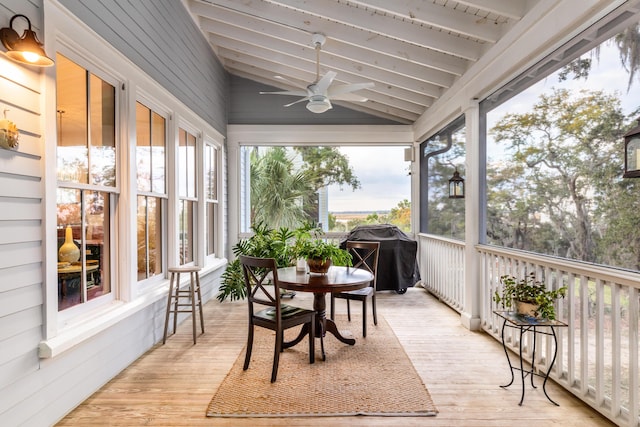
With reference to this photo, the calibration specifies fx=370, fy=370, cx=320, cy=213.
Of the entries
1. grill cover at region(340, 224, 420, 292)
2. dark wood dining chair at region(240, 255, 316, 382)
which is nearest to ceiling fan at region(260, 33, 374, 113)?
dark wood dining chair at region(240, 255, 316, 382)

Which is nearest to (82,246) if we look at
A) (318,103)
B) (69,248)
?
(69,248)

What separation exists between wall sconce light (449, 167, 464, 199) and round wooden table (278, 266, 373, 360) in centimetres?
180

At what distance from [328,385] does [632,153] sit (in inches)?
89.7

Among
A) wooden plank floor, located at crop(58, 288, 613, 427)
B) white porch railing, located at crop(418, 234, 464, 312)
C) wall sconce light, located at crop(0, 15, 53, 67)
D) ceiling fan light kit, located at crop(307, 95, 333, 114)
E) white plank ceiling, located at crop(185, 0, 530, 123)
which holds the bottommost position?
wooden plank floor, located at crop(58, 288, 613, 427)

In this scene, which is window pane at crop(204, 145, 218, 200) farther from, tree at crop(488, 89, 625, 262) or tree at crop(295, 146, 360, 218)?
tree at crop(488, 89, 625, 262)

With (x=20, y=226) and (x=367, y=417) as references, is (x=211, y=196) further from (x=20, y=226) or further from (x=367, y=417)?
(x=367, y=417)

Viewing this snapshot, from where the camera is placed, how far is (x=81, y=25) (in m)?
2.31

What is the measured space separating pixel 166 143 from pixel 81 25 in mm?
Result: 1601

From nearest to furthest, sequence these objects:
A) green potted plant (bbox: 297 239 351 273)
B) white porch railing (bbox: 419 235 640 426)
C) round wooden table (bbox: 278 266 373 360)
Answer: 1. white porch railing (bbox: 419 235 640 426)
2. round wooden table (bbox: 278 266 373 360)
3. green potted plant (bbox: 297 239 351 273)

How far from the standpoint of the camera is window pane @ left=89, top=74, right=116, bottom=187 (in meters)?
2.61

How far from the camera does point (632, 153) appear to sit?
189 centimetres

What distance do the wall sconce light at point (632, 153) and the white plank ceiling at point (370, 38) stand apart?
1462 mm

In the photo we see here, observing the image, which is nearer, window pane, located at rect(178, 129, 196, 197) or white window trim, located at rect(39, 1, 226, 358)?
white window trim, located at rect(39, 1, 226, 358)

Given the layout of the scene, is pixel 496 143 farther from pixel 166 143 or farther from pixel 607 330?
pixel 166 143
